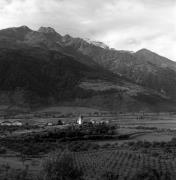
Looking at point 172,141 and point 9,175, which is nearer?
point 9,175

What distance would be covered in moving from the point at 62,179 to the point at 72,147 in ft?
169

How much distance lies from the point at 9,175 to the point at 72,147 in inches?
1696

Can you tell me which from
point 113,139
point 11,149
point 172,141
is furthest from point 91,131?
point 11,149

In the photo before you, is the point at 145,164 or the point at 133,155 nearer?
the point at 145,164

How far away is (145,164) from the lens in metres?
73.8

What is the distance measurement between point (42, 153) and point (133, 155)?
1779 centimetres

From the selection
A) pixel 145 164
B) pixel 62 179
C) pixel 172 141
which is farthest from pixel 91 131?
pixel 62 179

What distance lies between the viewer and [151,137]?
126188mm

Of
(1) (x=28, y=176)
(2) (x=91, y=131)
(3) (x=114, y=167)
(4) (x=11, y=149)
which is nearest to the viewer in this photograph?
(1) (x=28, y=176)

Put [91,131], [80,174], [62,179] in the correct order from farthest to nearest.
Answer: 1. [91,131]
2. [80,174]
3. [62,179]

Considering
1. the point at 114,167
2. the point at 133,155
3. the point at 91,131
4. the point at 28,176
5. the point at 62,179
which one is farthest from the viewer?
the point at 91,131

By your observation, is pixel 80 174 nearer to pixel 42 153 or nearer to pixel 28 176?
pixel 28 176

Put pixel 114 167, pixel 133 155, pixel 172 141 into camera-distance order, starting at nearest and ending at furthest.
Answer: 1. pixel 114 167
2. pixel 133 155
3. pixel 172 141

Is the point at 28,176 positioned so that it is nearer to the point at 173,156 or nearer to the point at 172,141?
the point at 173,156
